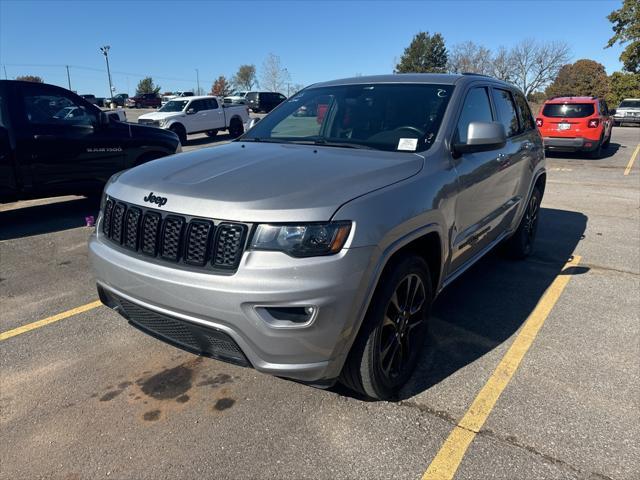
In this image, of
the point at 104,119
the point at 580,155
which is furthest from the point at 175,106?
the point at 580,155

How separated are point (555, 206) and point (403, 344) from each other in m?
6.72

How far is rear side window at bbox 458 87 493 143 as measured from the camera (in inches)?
137

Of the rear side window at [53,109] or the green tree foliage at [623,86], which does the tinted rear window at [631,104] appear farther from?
the rear side window at [53,109]

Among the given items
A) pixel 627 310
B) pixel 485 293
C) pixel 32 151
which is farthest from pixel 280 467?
pixel 32 151

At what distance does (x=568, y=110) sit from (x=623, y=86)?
41.4 m

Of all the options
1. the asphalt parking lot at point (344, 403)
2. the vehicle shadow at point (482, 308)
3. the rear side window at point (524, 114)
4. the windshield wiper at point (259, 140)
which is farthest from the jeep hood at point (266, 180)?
the rear side window at point (524, 114)

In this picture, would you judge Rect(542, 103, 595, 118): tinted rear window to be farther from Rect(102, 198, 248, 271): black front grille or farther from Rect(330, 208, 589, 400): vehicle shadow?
Rect(102, 198, 248, 271): black front grille

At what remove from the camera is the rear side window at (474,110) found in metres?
3.48

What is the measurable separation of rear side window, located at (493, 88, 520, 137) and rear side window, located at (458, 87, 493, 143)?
0.29 meters

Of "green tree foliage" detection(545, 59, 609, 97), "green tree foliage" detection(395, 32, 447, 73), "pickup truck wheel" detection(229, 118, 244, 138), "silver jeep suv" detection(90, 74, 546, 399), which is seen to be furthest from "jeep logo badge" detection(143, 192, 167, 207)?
"green tree foliage" detection(395, 32, 447, 73)

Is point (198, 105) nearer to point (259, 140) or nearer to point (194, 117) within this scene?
point (194, 117)

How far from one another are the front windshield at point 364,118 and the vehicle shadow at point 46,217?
4271mm

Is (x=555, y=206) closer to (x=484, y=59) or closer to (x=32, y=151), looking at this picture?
(x=32, y=151)

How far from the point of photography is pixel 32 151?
6.65 meters
